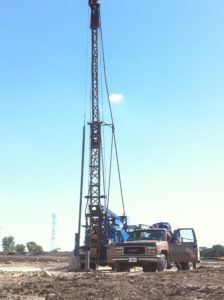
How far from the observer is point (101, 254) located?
3712cm

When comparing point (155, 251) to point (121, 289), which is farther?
point (155, 251)

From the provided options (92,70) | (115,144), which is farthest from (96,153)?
(92,70)

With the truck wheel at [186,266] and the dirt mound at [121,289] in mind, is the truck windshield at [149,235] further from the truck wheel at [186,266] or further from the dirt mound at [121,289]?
the dirt mound at [121,289]

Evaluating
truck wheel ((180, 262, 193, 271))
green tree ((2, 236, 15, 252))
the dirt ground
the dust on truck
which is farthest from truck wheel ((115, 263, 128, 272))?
green tree ((2, 236, 15, 252))

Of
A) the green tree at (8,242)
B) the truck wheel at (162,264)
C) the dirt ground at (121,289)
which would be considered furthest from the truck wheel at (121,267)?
the green tree at (8,242)

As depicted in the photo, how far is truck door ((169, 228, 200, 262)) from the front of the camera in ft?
88.8

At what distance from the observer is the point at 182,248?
27297 mm

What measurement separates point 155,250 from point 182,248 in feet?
9.32

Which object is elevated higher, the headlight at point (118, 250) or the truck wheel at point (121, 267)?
the headlight at point (118, 250)

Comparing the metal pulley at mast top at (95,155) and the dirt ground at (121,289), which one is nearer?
Answer: the dirt ground at (121,289)

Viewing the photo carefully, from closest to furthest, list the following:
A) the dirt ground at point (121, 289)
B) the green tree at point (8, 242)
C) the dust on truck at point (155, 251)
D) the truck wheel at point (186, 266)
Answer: the dirt ground at point (121, 289) → the dust on truck at point (155, 251) → the truck wheel at point (186, 266) → the green tree at point (8, 242)

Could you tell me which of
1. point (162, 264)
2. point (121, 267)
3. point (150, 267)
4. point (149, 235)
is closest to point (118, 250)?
point (121, 267)

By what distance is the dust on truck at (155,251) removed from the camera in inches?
989

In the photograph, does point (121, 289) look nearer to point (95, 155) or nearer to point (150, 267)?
point (150, 267)
